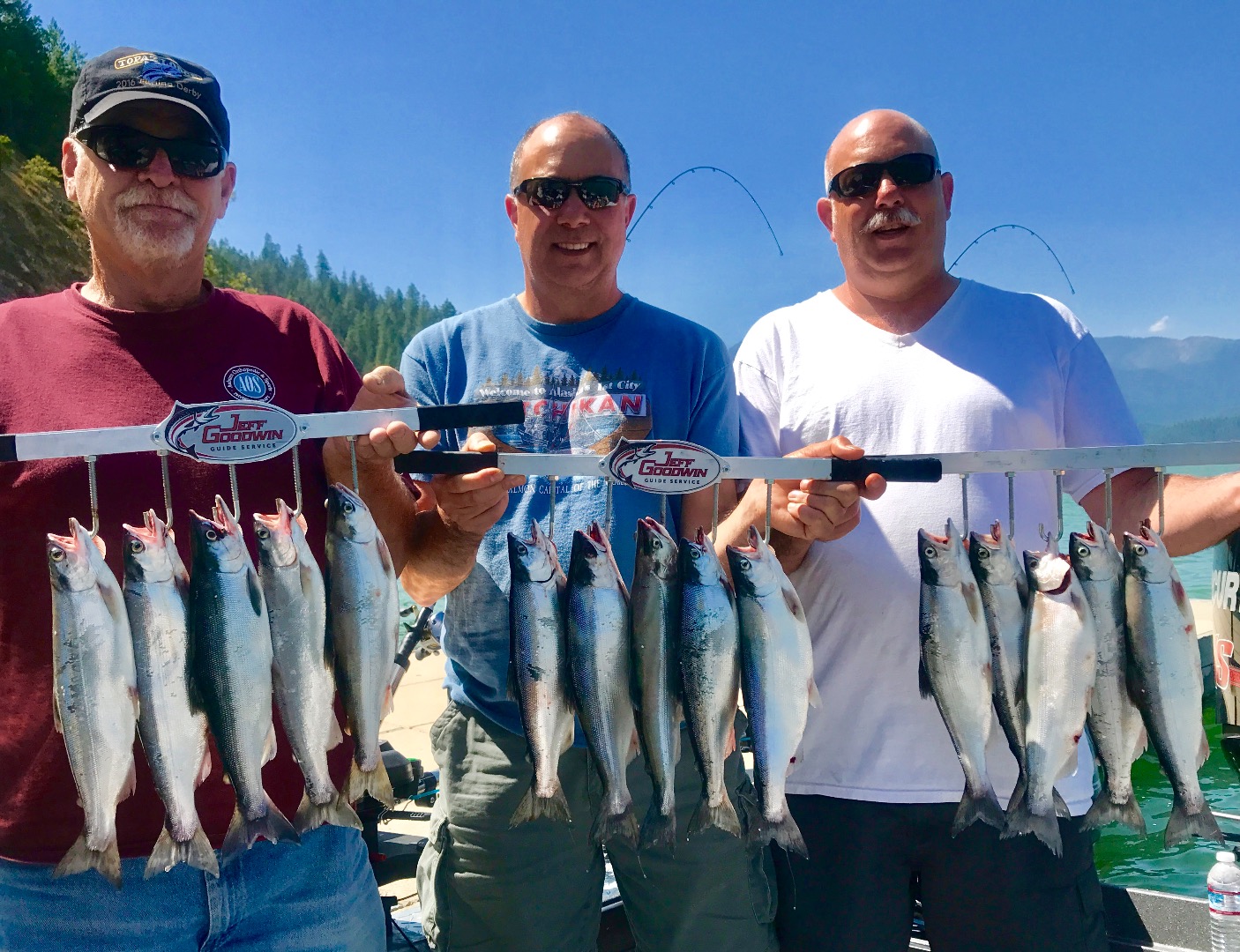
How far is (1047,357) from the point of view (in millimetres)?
2869

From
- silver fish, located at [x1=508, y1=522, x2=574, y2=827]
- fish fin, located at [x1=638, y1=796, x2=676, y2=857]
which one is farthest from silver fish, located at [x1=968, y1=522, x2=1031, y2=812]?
silver fish, located at [x1=508, y1=522, x2=574, y2=827]

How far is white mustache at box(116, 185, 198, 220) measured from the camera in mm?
2428

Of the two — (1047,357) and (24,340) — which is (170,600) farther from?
(1047,357)

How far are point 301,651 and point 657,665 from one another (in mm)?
974

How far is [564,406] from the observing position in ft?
9.64

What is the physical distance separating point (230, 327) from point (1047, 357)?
269 cm

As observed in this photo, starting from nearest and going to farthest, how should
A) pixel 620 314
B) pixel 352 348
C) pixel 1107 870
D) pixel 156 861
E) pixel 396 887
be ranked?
pixel 156 861
pixel 620 314
pixel 396 887
pixel 1107 870
pixel 352 348

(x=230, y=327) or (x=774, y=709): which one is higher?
(x=230, y=327)

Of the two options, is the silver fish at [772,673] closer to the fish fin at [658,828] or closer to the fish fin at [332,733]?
the fish fin at [658,828]

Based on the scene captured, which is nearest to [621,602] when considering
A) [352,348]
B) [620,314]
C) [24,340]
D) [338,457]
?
[338,457]

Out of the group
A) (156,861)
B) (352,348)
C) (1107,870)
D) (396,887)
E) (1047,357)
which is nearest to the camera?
(156,861)

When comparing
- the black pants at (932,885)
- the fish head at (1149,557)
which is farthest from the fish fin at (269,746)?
the fish head at (1149,557)

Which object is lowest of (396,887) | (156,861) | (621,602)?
(396,887)

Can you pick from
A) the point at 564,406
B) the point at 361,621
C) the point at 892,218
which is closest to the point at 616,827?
the point at 361,621
